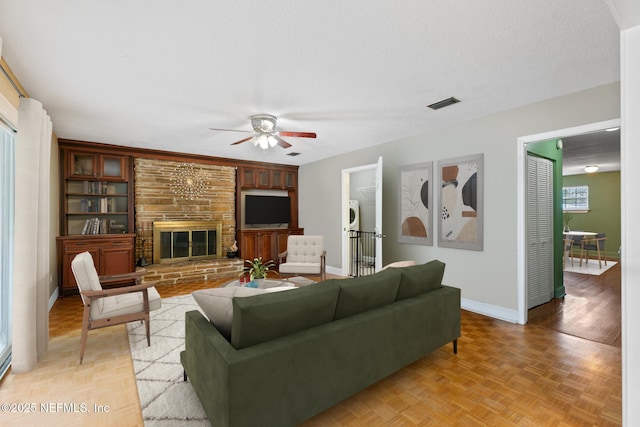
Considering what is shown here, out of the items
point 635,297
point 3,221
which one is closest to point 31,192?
point 3,221

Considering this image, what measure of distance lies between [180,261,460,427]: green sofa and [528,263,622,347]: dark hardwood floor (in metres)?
2.19

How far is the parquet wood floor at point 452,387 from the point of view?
191 cm

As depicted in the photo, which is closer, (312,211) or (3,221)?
(3,221)

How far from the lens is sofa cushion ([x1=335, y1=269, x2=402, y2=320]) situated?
1992 millimetres

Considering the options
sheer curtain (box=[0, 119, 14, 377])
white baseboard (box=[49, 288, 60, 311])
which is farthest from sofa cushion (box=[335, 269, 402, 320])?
white baseboard (box=[49, 288, 60, 311])

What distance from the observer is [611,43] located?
219 centimetres

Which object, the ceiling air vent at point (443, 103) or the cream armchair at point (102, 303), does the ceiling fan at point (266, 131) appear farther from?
the cream armchair at point (102, 303)

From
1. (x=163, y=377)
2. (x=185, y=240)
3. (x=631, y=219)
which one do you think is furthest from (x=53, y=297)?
(x=631, y=219)

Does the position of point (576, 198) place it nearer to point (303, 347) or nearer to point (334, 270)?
point (334, 270)

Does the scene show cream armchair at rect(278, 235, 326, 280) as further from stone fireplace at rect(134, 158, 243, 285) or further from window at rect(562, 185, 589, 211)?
window at rect(562, 185, 589, 211)

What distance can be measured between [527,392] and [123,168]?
6.50 meters

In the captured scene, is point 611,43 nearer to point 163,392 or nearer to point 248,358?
point 248,358

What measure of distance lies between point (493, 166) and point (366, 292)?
2.76 meters

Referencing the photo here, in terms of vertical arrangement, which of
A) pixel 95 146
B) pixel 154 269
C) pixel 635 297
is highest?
pixel 95 146
